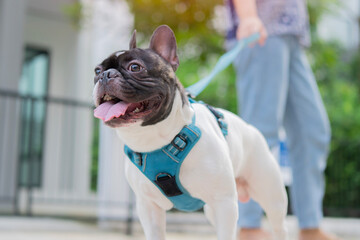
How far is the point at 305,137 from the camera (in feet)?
10.4

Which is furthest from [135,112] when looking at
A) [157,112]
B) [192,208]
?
[192,208]

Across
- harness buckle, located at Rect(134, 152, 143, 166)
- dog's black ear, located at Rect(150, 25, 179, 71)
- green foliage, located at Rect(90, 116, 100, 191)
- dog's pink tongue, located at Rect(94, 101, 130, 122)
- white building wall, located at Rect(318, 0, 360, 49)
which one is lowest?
green foliage, located at Rect(90, 116, 100, 191)

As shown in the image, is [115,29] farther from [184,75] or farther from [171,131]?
[171,131]

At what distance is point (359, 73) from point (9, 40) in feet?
34.7

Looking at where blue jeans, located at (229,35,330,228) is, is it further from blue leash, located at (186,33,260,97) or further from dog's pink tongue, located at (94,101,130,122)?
dog's pink tongue, located at (94,101,130,122)

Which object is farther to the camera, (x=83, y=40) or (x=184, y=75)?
(x=184, y=75)

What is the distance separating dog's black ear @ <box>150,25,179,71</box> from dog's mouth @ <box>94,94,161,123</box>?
0.81ft

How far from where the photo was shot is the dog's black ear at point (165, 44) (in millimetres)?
1862

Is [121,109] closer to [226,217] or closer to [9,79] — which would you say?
[226,217]

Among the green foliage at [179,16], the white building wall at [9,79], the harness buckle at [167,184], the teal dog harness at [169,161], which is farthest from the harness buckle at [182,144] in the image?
the green foliage at [179,16]

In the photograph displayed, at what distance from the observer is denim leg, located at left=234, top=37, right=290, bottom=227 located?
297 cm

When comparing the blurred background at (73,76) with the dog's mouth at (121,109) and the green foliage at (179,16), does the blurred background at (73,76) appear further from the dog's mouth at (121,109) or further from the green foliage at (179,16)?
the dog's mouth at (121,109)

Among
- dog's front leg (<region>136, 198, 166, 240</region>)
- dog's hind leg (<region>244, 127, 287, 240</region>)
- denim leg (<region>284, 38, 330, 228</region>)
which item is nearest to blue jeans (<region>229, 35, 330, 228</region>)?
denim leg (<region>284, 38, 330, 228</region>)

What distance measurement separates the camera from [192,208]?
2.01 meters
